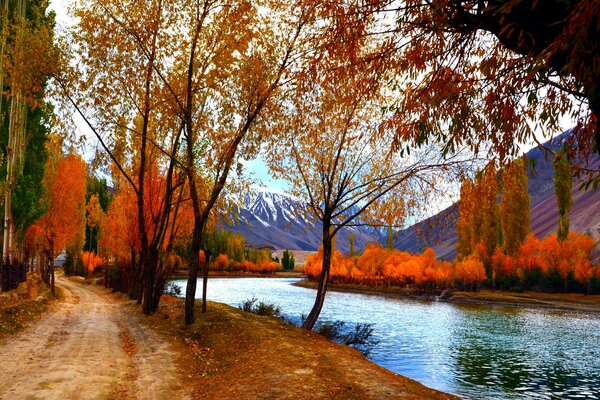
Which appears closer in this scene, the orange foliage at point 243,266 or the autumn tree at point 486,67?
the autumn tree at point 486,67

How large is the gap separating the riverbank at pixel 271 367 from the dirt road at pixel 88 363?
2.11 feet

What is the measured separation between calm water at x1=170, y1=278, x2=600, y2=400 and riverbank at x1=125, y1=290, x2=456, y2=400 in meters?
7.59

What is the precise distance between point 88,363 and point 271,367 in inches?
186

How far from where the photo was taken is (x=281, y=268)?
16688 centimetres

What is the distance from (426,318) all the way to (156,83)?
3425 cm

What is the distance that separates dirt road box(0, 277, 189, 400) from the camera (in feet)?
31.9

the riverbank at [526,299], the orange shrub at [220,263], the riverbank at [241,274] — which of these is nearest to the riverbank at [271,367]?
the riverbank at [526,299]

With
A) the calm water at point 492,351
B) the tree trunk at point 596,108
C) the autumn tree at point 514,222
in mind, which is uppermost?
the autumn tree at point 514,222

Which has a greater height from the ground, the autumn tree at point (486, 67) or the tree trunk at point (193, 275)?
the autumn tree at point (486, 67)

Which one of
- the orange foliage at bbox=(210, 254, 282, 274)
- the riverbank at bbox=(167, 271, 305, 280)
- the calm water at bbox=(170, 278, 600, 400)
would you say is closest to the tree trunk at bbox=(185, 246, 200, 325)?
the calm water at bbox=(170, 278, 600, 400)

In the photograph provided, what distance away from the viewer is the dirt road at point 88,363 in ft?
31.9

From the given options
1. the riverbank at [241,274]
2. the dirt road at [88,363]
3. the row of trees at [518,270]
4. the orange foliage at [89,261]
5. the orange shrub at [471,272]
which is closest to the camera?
the dirt road at [88,363]

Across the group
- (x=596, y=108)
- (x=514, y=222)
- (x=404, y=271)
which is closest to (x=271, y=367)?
(x=596, y=108)

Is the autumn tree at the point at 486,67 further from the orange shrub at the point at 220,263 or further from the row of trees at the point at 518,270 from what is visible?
the orange shrub at the point at 220,263
